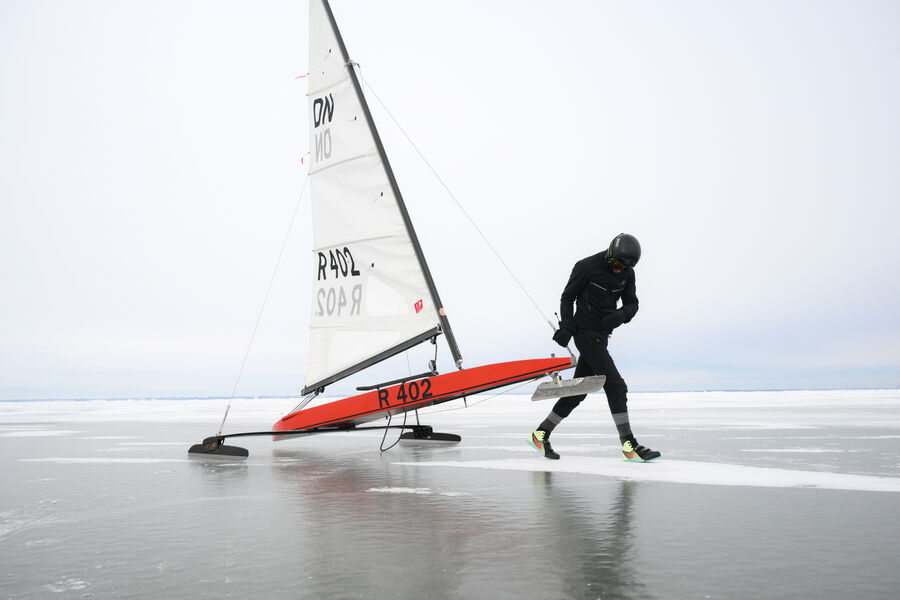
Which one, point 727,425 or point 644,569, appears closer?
point 644,569

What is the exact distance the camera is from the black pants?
6.38 m

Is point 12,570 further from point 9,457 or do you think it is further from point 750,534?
point 9,457

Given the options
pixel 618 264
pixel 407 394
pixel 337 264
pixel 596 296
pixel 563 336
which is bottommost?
pixel 407 394

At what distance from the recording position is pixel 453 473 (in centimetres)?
621

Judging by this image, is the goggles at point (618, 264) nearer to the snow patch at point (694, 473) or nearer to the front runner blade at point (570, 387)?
the front runner blade at point (570, 387)

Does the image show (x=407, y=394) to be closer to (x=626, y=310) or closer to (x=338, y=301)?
(x=338, y=301)

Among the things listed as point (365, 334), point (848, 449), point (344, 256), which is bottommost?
point (848, 449)

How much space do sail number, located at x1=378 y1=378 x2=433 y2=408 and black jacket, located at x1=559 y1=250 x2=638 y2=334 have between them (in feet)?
6.08

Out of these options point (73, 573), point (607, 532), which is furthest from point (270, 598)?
point (607, 532)

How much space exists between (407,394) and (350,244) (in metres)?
2.38

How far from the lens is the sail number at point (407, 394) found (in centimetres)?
766

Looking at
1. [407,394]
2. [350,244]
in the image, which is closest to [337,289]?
[350,244]

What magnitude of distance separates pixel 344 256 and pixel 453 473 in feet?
12.9

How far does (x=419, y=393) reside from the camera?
7.70 meters
